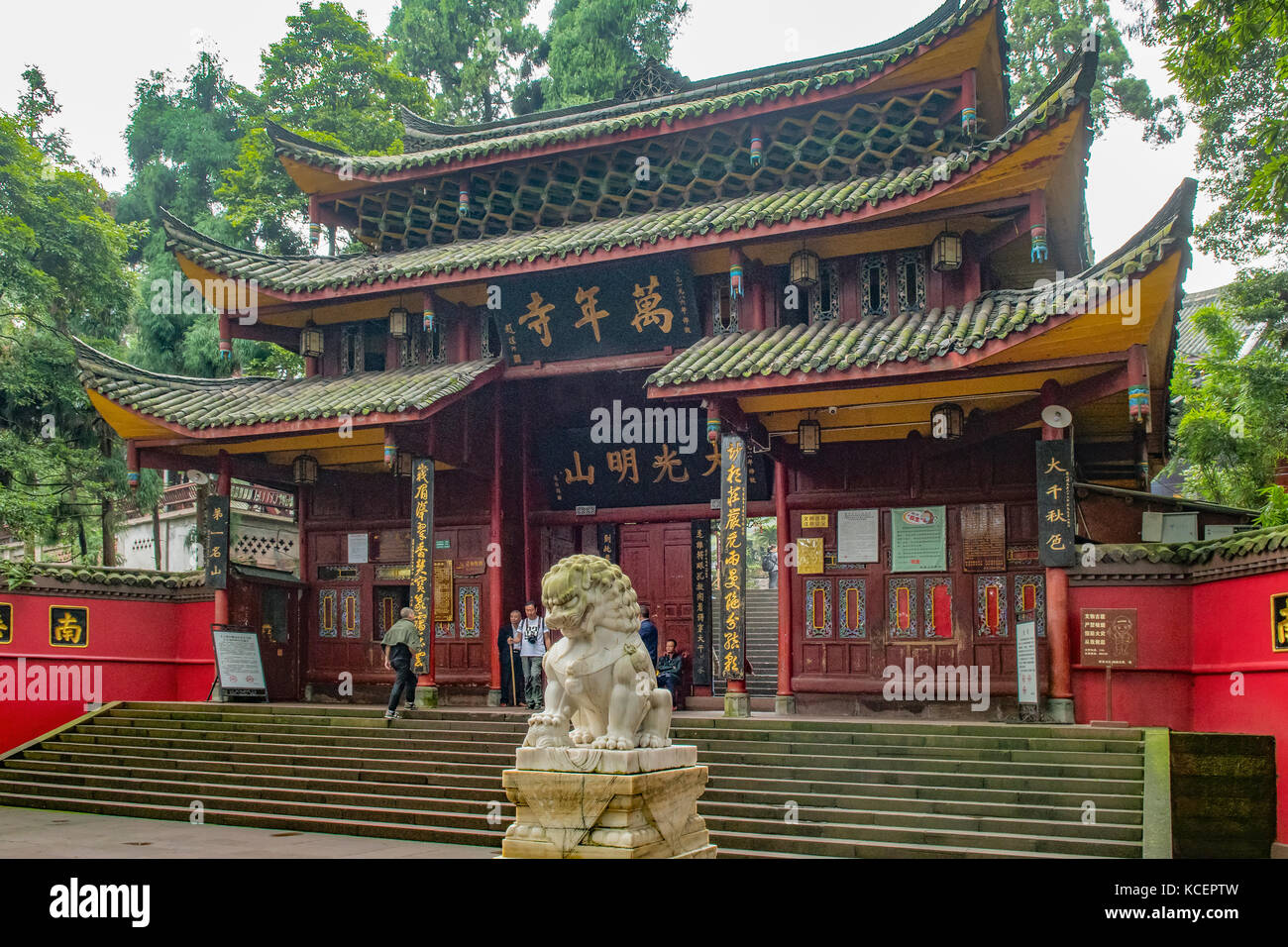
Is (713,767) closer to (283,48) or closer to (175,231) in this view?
(175,231)

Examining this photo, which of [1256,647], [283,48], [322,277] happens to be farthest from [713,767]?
[283,48]

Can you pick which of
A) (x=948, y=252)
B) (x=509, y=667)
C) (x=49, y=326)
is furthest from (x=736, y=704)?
(x=49, y=326)

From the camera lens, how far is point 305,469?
49.8 feet

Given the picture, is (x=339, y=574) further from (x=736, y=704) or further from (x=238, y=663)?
(x=736, y=704)

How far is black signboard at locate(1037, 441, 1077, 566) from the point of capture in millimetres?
11164

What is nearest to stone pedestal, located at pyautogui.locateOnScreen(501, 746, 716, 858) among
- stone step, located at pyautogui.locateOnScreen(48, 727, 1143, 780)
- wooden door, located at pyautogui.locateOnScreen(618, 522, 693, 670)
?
stone step, located at pyautogui.locateOnScreen(48, 727, 1143, 780)

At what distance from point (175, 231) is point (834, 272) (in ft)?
29.5

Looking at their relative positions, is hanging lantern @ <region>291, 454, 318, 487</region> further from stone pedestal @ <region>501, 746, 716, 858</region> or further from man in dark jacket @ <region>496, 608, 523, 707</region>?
stone pedestal @ <region>501, 746, 716, 858</region>

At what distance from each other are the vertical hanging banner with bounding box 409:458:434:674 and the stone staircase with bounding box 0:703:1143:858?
1.34 m

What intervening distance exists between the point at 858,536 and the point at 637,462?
126 inches

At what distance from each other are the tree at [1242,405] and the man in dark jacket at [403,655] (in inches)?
458

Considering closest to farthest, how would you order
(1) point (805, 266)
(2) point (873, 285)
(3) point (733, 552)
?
(3) point (733, 552) < (1) point (805, 266) < (2) point (873, 285)

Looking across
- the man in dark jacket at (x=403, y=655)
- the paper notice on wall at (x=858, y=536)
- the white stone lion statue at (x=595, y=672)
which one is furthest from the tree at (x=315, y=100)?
the white stone lion statue at (x=595, y=672)

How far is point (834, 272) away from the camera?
526 inches
